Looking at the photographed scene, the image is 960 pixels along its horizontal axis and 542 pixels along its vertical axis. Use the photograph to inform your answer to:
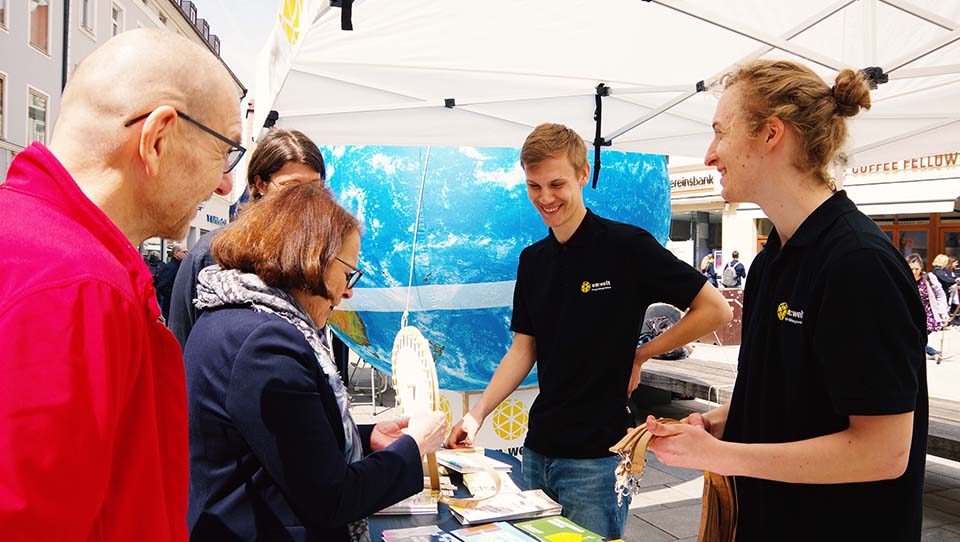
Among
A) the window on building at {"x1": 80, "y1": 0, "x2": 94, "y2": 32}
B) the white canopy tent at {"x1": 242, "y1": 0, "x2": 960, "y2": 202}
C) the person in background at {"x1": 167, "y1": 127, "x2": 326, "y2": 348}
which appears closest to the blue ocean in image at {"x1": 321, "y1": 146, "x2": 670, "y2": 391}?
the white canopy tent at {"x1": 242, "y1": 0, "x2": 960, "y2": 202}

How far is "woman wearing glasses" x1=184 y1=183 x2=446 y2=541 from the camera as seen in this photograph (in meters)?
1.36

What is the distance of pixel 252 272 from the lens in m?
1.57

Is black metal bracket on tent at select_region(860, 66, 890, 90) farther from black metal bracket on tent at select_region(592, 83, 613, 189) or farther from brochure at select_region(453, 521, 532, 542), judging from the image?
brochure at select_region(453, 521, 532, 542)

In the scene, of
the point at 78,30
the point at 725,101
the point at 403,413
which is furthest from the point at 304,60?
the point at 78,30

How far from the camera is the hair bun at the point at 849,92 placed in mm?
1502

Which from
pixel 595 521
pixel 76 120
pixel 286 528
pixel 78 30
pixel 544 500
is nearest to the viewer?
pixel 76 120

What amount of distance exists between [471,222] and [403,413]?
168 cm

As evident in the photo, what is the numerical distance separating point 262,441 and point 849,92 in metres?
1.41

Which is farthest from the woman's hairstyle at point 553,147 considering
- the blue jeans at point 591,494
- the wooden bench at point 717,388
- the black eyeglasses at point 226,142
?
the wooden bench at point 717,388

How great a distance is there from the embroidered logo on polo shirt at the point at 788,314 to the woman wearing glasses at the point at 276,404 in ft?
2.86

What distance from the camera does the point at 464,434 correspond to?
253cm

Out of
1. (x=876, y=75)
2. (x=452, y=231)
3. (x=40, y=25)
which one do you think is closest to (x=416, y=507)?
(x=452, y=231)

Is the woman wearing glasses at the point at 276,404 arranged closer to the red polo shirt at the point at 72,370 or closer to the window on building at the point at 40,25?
the red polo shirt at the point at 72,370

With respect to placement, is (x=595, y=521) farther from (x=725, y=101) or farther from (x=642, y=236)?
(x=725, y=101)
